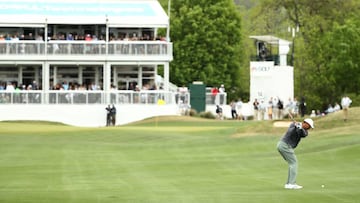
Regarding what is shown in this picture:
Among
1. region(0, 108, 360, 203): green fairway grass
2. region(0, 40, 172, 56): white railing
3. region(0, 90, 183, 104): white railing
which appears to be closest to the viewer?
region(0, 108, 360, 203): green fairway grass

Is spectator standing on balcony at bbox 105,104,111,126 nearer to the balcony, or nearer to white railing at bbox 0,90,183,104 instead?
white railing at bbox 0,90,183,104

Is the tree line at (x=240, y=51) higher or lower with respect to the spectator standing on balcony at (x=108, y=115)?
higher

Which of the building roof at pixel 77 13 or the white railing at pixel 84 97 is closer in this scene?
the white railing at pixel 84 97

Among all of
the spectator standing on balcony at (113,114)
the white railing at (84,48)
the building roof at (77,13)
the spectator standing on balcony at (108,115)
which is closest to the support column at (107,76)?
the white railing at (84,48)

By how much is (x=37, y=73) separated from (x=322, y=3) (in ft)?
124

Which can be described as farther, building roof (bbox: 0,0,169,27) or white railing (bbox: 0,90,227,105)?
building roof (bbox: 0,0,169,27)

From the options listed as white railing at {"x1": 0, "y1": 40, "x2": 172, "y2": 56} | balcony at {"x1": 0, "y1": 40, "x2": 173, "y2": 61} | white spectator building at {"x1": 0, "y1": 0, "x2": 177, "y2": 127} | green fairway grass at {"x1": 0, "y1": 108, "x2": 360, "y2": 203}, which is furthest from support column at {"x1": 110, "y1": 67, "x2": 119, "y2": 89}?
green fairway grass at {"x1": 0, "y1": 108, "x2": 360, "y2": 203}

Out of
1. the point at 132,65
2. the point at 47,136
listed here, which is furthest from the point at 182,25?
the point at 47,136

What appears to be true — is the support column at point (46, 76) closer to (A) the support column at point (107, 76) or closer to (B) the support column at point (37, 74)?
(B) the support column at point (37, 74)

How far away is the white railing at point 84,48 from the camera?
253 ft

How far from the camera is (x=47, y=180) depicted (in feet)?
101

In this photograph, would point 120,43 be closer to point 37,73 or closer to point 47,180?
point 37,73

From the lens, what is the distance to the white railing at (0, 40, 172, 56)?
77188 millimetres

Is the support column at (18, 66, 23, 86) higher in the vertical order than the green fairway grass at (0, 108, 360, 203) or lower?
higher
